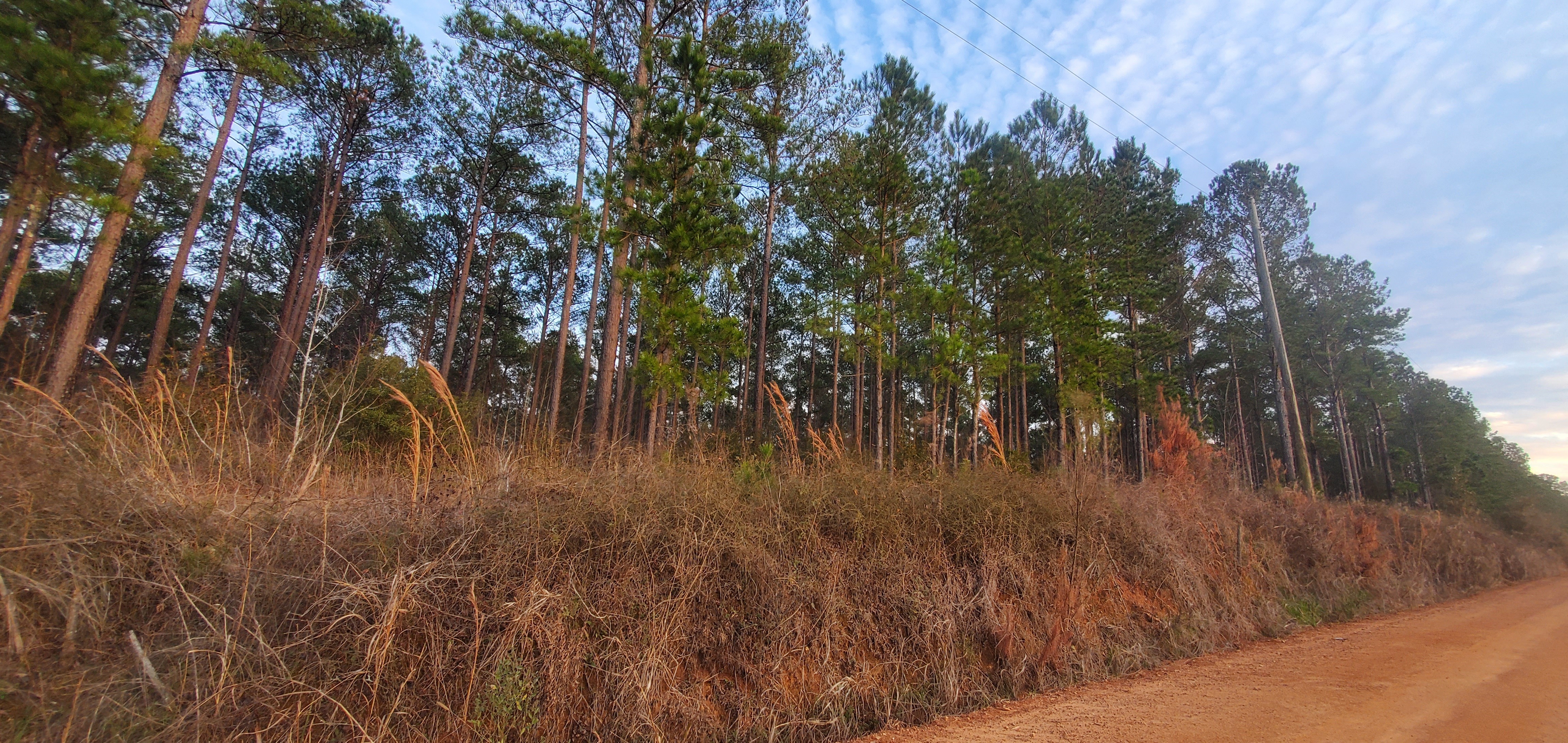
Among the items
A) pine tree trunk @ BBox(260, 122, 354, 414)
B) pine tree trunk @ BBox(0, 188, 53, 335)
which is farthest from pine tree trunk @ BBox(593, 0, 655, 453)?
pine tree trunk @ BBox(260, 122, 354, 414)

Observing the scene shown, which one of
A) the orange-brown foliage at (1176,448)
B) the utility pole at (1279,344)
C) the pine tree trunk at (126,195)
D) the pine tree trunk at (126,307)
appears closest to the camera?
the pine tree trunk at (126,195)

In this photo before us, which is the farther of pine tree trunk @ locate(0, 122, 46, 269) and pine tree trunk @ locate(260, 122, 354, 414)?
pine tree trunk @ locate(260, 122, 354, 414)

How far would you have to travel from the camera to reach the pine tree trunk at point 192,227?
13984 millimetres

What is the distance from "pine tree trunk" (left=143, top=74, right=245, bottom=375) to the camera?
45.9 ft

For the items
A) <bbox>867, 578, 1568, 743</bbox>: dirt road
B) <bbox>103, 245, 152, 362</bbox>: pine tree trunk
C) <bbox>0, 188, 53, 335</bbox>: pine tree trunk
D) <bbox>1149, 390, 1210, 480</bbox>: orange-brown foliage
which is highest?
<bbox>103, 245, 152, 362</bbox>: pine tree trunk

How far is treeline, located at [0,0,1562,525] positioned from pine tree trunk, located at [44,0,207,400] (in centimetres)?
4

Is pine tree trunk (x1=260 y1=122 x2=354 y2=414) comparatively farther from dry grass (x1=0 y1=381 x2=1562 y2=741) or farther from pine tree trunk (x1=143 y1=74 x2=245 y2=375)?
dry grass (x1=0 y1=381 x2=1562 y2=741)

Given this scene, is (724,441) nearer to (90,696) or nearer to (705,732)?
(705,732)

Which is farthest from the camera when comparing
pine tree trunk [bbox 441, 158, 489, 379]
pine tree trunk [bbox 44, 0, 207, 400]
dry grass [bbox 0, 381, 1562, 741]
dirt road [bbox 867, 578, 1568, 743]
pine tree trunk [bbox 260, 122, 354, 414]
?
pine tree trunk [bbox 441, 158, 489, 379]

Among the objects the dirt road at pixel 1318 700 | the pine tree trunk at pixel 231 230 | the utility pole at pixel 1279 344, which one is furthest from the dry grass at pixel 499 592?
the pine tree trunk at pixel 231 230

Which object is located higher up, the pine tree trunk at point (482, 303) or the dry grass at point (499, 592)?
the pine tree trunk at point (482, 303)

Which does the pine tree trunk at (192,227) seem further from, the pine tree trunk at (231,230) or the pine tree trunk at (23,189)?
the pine tree trunk at (23,189)

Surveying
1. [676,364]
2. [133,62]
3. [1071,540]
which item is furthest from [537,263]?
[1071,540]

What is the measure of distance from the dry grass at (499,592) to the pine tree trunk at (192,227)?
41.4 feet
